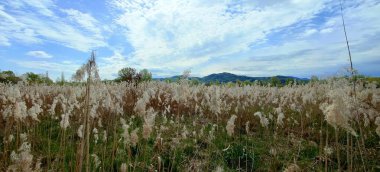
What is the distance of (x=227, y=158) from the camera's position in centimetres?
561

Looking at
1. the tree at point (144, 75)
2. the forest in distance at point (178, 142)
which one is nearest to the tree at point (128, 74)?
the tree at point (144, 75)

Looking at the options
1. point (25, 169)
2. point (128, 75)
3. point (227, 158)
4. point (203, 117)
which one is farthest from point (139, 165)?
point (128, 75)

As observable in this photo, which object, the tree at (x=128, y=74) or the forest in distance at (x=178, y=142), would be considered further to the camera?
the tree at (x=128, y=74)

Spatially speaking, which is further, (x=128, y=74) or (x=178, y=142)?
(x=128, y=74)

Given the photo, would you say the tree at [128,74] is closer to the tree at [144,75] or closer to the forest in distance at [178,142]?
the tree at [144,75]

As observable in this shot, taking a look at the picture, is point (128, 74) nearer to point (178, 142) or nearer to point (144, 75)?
point (144, 75)

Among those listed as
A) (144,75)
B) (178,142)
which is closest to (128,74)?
(144,75)

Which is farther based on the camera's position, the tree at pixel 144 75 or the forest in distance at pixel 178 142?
the tree at pixel 144 75

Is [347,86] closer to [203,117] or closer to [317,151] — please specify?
[317,151]

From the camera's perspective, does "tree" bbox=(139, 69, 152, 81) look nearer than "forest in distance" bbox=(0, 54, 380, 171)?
No

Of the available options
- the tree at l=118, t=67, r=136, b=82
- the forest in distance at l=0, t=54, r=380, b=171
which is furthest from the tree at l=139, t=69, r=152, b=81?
the forest in distance at l=0, t=54, r=380, b=171

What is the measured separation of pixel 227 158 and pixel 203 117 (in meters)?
3.13

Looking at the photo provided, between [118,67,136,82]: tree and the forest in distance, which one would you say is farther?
[118,67,136,82]: tree

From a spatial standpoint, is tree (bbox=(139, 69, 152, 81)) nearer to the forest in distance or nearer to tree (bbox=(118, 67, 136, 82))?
tree (bbox=(118, 67, 136, 82))
